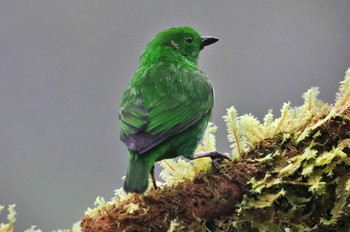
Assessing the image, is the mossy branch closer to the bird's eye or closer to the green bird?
the green bird

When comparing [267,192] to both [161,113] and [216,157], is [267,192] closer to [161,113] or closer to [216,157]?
[216,157]

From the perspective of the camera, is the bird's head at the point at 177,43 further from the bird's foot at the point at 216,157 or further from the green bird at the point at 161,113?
the bird's foot at the point at 216,157

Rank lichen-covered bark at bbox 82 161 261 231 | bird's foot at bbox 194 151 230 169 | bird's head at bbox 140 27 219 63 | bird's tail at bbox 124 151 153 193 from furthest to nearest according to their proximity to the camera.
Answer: bird's head at bbox 140 27 219 63 < bird's foot at bbox 194 151 230 169 < bird's tail at bbox 124 151 153 193 < lichen-covered bark at bbox 82 161 261 231

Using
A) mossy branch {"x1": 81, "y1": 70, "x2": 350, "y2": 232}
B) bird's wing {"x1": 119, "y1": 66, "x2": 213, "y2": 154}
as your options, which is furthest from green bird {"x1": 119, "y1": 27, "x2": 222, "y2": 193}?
mossy branch {"x1": 81, "y1": 70, "x2": 350, "y2": 232}

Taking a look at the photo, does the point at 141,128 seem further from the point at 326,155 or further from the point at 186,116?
the point at 326,155

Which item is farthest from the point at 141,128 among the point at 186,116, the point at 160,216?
the point at 160,216

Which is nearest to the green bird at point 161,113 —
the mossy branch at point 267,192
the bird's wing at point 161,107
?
the bird's wing at point 161,107

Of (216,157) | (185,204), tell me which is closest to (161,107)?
(216,157)

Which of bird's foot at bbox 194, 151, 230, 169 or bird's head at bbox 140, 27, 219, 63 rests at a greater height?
bird's head at bbox 140, 27, 219, 63
